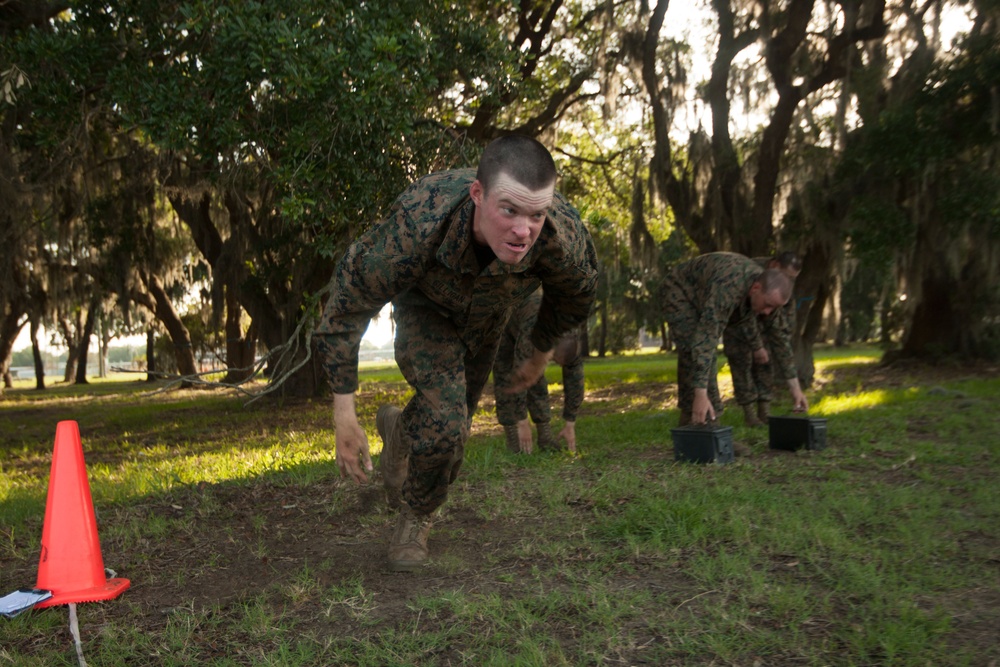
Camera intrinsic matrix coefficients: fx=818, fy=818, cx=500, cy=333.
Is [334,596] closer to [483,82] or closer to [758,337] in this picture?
[758,337]

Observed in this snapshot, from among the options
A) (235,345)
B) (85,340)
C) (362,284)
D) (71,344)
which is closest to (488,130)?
(362,284)

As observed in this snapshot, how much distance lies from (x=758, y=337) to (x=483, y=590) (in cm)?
511

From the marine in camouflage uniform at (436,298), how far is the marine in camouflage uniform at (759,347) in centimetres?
421

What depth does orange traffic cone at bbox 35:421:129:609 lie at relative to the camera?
3.29 m

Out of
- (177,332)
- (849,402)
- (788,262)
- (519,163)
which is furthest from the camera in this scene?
(177,332)

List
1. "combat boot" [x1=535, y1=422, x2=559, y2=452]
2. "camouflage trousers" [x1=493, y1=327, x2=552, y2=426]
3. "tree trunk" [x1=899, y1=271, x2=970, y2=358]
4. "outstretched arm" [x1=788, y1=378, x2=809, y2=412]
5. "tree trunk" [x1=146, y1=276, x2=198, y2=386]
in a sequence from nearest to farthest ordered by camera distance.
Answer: "camouflage trousers" [x1=493, y1=327, x2=552, y2=426]
"outstretched arm" [x1=788, y1=378, x2=809, y2=412]
"combat boot" [x1=535, y1=422, x2=559, y2=452]
"tree trunk" [x1=899, y1=271, x2=970, y2=358]
"tree trunk" [x1=146, y1=276, x2=198, y2=386]

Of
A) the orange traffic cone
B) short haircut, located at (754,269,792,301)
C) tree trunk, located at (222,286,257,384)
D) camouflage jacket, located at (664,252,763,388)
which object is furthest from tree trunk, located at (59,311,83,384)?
the orange traffic cone

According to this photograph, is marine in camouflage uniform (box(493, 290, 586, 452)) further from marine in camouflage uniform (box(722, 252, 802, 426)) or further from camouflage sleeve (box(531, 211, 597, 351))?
camouflage sleeve (box(531, 211, 597, 351))

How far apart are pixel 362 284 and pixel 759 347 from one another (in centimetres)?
541

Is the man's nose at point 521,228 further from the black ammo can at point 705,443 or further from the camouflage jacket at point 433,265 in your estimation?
the black ammo can at point 705,443

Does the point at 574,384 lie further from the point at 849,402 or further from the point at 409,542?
the point at 849,402

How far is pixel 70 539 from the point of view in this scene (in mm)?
3346

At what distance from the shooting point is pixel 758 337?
7.75m

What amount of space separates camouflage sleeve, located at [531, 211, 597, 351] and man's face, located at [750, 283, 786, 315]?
3.32m
